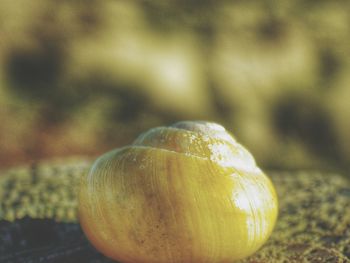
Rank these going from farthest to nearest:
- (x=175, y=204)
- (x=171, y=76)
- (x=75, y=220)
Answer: (x=171, y=76) < (x=75, y=220) < (x=175, y=204)

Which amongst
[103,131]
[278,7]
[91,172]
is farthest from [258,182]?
[278,7]

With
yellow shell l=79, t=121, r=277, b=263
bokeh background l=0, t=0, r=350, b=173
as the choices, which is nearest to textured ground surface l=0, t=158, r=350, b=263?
yellow shell l=79, t=121, r=277, b=263

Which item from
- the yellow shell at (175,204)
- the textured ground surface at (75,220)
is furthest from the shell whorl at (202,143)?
the textured ground surface at (75,220)

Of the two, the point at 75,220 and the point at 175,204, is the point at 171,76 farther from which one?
the point at 175,204

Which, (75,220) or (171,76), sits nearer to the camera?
(75,220)

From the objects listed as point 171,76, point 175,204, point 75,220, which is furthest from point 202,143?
point 171,76

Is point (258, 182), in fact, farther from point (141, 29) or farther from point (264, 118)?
point (141, 29)

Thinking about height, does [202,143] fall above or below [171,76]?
above
